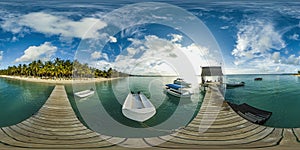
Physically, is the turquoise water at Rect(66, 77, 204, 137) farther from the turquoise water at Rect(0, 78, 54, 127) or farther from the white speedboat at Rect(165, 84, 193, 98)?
the turquoise water at Rect(0, 78, 54, 127)

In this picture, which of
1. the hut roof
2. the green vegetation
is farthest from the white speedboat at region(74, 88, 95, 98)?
the hut roof

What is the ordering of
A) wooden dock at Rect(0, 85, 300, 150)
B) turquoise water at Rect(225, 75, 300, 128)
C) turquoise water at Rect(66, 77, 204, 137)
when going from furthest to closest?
turquoise water at Rect(225, 75, 300, 128) < turquoise water at Rect(66, 77, 204, 137) < wooden dock at Rect(0, 85, 300, 150)

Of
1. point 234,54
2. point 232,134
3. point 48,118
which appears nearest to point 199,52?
point 234,54

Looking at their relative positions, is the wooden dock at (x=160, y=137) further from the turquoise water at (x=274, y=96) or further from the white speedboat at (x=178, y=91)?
the white speedboat at (x=178, y=91)

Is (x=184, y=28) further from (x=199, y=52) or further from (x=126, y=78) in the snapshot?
(x=126, y=78)

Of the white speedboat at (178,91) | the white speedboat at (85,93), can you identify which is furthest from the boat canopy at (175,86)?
the white speedboat at (85,93)
